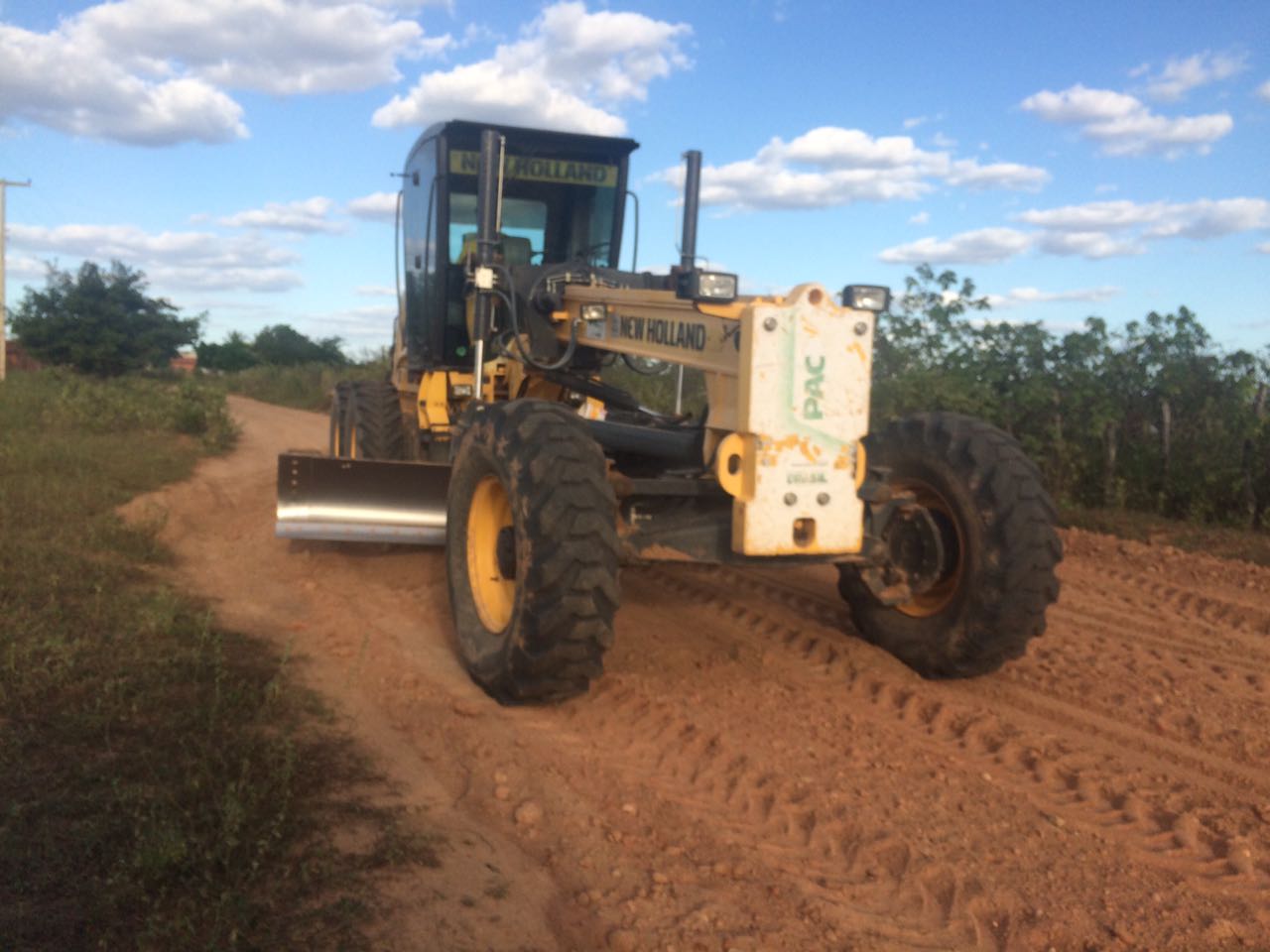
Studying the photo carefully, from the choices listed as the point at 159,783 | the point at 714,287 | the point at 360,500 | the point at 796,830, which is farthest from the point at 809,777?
the point at 360,500

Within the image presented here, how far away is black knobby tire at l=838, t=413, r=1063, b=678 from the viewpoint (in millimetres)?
4910

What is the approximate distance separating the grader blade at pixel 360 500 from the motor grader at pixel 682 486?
0.01 meters

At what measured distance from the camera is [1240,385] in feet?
34.0

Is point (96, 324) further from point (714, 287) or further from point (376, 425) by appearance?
point (714, 287)

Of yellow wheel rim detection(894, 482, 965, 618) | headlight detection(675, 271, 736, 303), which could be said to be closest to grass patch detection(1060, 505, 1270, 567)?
yellow wheel rim detection(894, 482, 965, 618)

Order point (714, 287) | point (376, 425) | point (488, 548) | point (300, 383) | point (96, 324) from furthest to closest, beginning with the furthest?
point (300, 383)
point (96, 324)
point (376, 425)
point (488, 548)
point (714, 287)

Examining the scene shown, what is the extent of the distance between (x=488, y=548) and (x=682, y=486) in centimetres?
105

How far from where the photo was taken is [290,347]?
52.0 metres

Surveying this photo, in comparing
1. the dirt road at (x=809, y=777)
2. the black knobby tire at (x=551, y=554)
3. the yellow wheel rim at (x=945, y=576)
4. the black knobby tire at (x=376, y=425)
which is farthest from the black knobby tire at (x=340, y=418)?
the yellow wheel rim at (x=945, y=576)

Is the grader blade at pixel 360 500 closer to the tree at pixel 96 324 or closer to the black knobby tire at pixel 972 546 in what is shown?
the black knobby tire at pixel 972 546

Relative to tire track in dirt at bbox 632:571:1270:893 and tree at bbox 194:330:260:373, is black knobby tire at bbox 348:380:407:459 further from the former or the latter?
tree at bbox 194:330:260:373

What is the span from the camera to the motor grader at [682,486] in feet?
14.7

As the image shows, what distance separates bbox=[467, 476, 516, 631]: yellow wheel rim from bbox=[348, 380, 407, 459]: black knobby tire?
3.12m

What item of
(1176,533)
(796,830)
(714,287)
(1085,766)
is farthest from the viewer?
(1176,533)
